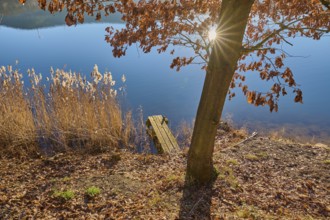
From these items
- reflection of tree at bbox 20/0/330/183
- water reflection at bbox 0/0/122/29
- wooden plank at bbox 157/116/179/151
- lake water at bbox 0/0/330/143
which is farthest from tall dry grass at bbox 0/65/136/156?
water reflection at bbox 0/0/122/29

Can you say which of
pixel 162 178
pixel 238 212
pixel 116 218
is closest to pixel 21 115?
pixel 162 178

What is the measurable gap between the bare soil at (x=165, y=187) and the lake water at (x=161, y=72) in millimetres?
5527

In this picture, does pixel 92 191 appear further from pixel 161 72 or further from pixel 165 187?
pixel 161 72

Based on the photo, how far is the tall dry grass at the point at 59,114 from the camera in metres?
7.03

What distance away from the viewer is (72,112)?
7.51 meters

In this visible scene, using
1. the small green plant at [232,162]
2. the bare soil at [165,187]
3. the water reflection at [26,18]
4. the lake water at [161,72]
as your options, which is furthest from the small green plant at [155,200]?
the water reflection at [26,18]

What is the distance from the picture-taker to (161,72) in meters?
18.1

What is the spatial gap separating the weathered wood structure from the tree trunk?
2.83 m

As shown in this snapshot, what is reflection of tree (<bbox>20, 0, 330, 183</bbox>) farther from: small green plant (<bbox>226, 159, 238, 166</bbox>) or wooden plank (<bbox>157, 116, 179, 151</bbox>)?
wooden plank (<bbox>157, 116, 179, 151</bbox>)

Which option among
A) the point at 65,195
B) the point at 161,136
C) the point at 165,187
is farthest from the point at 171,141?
the point at 65,195

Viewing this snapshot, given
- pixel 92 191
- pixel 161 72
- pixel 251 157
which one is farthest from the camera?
pixel 161 72

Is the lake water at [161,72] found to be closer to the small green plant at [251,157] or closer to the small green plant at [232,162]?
the small green plant at [251,157]

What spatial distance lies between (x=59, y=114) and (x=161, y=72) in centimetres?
1109

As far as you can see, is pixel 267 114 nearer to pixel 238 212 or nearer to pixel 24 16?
pixel 238 212
